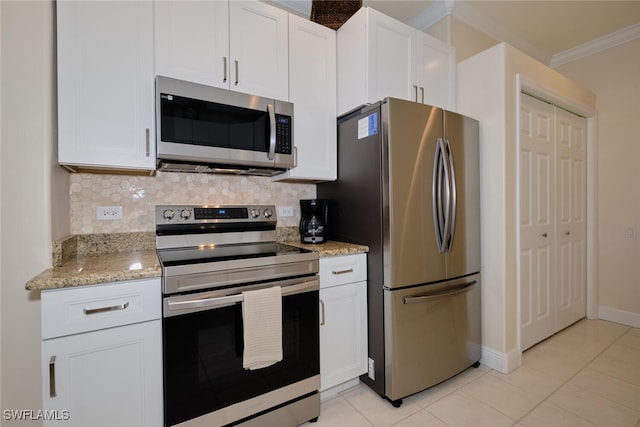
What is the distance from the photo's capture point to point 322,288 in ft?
5.81

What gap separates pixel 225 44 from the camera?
1.77m

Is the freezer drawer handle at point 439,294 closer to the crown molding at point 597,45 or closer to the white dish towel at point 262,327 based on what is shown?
the white dish towel at point 262,327

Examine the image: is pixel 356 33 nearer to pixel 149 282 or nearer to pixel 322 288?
pixel 322 288

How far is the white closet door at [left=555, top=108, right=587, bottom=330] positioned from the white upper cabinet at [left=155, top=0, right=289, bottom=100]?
8.61 feet

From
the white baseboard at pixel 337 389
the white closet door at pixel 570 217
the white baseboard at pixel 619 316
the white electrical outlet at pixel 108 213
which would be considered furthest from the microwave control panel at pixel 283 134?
the white baseboard at pixel 619 316

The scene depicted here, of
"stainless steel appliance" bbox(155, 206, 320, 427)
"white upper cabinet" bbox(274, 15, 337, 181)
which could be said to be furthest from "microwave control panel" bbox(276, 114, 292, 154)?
"stainless steel appliance" bbox(155, 206, 320, 427)

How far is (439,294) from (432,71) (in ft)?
5.47

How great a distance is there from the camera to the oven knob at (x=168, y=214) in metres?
1.82

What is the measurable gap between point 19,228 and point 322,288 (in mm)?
1449

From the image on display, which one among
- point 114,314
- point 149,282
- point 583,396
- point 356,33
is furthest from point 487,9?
point 114,314

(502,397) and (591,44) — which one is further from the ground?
(591,44)

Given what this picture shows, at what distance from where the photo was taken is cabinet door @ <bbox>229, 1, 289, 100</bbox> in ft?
5.89

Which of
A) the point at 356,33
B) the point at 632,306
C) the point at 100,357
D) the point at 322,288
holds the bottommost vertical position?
the point at 632,306

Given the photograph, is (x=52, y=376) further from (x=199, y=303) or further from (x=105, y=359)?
(x=199, y=303)
